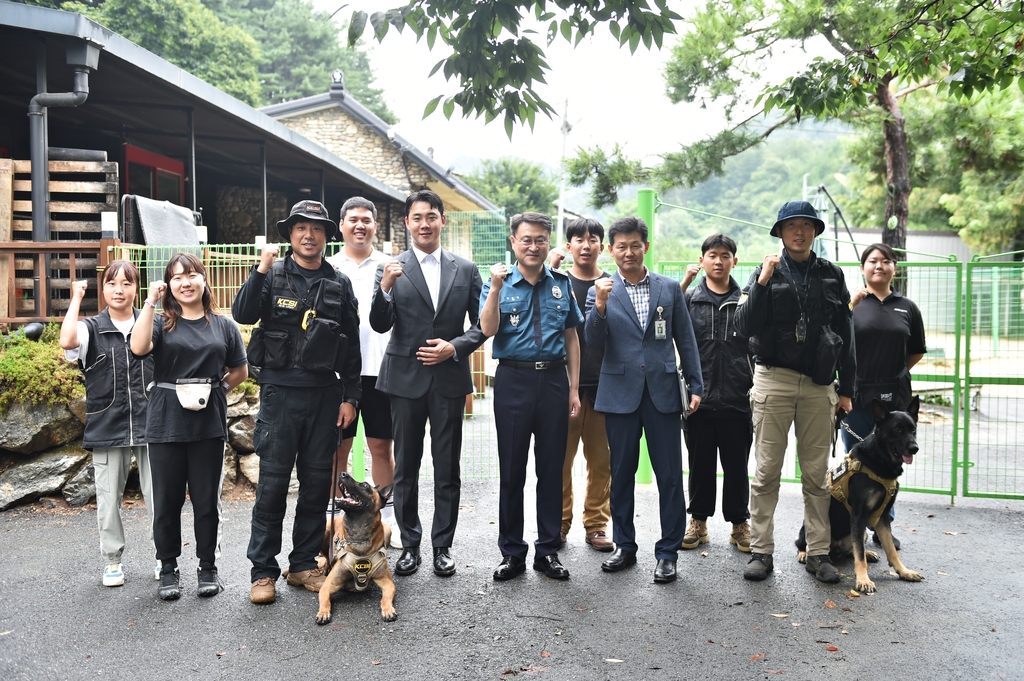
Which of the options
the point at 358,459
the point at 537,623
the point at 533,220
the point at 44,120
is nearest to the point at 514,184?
the point at 44,120

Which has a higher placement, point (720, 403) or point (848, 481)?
point (720, 403)

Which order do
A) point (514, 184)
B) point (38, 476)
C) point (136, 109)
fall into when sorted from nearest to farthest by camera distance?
1. point (38, 476)
2. point (136, 109)
3. point (514, 184)

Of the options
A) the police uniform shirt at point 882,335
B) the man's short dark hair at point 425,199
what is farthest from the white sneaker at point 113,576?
the police uniform shirt at point 882,335

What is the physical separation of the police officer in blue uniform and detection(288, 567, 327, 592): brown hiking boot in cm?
108

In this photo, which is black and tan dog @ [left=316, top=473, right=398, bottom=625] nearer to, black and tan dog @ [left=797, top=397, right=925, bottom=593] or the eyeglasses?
the eyeglasses

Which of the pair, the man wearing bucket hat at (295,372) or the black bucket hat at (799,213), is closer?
the man wearing bucket hat at (295,372)

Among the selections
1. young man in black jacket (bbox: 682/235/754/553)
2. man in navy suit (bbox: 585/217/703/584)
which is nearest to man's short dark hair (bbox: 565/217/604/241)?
man in navy suit (bbox: 585/217/703/584)

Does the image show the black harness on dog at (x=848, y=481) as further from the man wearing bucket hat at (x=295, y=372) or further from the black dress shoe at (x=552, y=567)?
the man wearing bucket hat at (x=295, y=372)

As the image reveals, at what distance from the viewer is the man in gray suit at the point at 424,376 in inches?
197

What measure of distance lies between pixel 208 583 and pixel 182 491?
0.56m

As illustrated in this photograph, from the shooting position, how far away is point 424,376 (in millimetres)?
5012

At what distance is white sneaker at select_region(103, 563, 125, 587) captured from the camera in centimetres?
486

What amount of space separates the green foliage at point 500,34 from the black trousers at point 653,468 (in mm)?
2092

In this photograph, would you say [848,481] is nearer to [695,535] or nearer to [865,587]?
[865,587]
